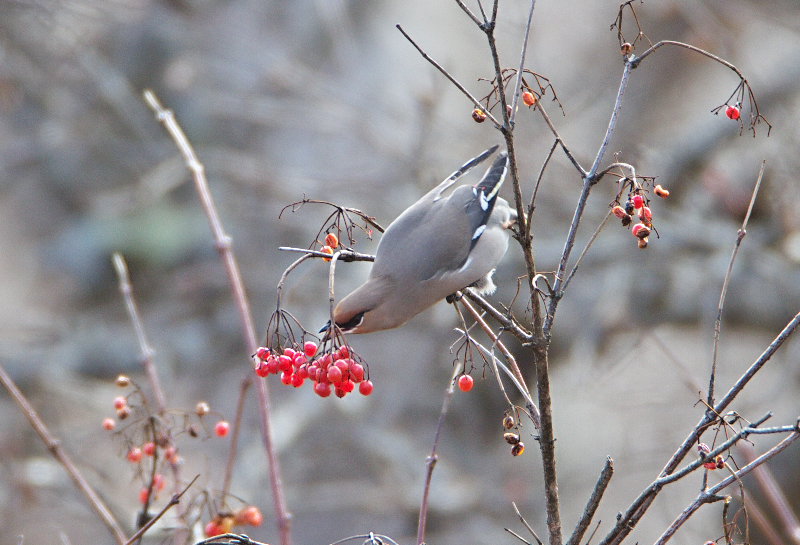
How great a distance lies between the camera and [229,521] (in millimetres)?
1926

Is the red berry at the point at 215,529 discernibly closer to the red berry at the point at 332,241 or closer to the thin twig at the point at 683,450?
the red berry at the point at 332,241

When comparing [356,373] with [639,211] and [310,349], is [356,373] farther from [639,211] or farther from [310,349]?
[639,211]

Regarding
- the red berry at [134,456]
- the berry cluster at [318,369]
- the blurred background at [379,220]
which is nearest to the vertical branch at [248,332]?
the berry cluster at [318,369]

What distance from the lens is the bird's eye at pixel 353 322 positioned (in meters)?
2.17

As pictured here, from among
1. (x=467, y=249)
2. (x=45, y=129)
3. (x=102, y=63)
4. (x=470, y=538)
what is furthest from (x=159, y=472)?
(x=45, y=129)

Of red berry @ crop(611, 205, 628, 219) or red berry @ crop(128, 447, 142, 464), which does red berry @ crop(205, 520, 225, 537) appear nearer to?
red berry @ crop(128, 447, 142, 464)

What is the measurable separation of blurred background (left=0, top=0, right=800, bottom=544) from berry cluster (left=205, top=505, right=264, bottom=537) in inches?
115

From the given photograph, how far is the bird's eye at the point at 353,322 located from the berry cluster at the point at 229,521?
47cm

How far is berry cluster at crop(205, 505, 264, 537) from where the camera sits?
6.30 ft

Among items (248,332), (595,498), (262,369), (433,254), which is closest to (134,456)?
(248,332)

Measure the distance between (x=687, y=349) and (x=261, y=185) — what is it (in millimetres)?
3644

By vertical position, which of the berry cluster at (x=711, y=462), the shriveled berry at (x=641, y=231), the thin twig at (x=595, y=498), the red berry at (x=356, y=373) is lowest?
the thin twig at (x=595, y=498)

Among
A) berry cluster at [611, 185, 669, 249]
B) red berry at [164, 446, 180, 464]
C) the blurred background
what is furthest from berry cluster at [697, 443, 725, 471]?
the blurred background

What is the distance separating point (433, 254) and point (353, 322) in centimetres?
32
